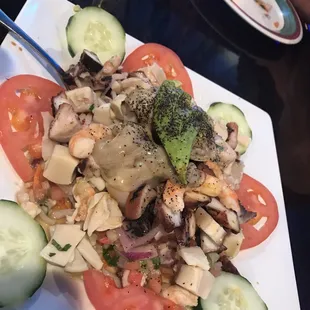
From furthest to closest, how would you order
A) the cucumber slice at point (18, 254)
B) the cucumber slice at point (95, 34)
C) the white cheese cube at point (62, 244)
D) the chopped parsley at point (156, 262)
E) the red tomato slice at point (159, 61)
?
the red tomato slice at point (159, 61) → the cucumber slice at point (95, 34) → the chopped parsley at point (156, 262) → the white cheese cube at point (62, 244) → the cucumber slice at point (18, 254)

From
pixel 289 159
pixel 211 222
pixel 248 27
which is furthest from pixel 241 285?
pixel 248 27

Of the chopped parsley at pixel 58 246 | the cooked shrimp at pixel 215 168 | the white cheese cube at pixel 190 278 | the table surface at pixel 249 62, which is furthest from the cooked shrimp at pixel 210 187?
the table surface at pixel 249 62

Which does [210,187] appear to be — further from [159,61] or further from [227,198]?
[159,61]

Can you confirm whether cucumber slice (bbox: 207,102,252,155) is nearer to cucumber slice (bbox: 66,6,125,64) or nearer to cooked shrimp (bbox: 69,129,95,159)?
cucumber slice (bbox: 66,6,125,64)

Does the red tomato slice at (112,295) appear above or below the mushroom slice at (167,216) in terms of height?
below

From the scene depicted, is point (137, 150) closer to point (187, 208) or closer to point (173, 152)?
point (173, 152)

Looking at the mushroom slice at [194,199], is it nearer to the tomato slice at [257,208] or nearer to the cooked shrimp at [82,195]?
the cooked shrimp at [82,195]

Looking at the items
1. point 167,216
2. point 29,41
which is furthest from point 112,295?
point 29,41
